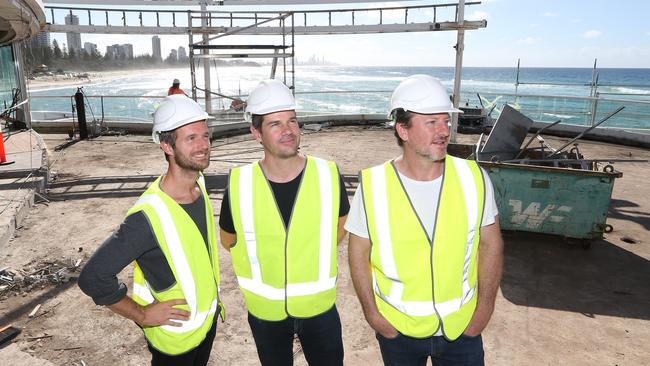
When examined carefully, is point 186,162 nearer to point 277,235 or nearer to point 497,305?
point 277,235

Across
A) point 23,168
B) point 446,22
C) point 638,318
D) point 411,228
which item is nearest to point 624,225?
point 638,318

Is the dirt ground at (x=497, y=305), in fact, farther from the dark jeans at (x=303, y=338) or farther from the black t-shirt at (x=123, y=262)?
the black t-shirt at (x=123, y=262)

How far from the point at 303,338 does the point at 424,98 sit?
1555 millimetres

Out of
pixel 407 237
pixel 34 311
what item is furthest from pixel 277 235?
pixel 34 311

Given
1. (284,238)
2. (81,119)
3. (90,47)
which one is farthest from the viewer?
(90,47)

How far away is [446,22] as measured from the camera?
42.2ft

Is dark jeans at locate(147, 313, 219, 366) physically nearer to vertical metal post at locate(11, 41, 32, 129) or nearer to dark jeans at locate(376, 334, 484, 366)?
dark jeans at locate(376, 334, 484, 366)

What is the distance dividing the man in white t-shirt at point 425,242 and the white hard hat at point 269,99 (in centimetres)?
69

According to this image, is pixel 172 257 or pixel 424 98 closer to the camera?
pixel 172 257

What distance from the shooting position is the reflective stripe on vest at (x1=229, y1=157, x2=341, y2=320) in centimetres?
252

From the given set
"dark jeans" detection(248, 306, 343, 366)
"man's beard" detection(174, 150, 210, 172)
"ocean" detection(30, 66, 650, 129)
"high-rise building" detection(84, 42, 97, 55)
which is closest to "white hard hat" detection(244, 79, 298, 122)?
"man's beard" detection(174, 150, 210, 172)

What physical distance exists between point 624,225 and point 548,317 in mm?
3789

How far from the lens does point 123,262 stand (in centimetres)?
201

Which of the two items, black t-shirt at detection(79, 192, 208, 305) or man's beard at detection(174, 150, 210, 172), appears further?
man's beard at detection(174, 150, 210, 172)
